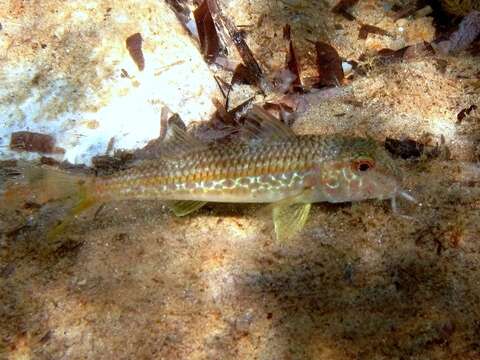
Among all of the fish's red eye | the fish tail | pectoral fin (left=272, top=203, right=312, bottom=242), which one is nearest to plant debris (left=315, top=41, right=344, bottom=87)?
the fish's red eye

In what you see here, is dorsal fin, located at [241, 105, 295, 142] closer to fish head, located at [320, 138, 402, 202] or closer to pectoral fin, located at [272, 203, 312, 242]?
fish head, located at [320, 138, 402, 202]

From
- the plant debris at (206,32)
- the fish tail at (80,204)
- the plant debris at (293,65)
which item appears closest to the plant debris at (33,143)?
the fish tail at (80,204)

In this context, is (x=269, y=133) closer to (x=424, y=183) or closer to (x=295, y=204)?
(x=295, y=204)

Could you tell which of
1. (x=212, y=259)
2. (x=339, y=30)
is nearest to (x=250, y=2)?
(x=339, y=30)

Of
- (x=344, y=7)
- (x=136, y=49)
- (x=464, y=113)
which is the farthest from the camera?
(x=344, y=7)

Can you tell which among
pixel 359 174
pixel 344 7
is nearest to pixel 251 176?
pixel 359 174

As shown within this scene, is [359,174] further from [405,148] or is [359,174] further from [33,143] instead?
[33,143]
